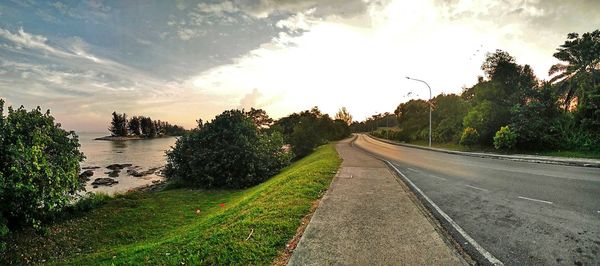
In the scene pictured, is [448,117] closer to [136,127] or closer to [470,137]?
[470,137]

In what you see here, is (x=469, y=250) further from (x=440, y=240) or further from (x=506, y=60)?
(x=506, y=60)

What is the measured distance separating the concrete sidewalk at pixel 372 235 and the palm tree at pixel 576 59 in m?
39.6

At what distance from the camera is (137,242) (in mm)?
10914

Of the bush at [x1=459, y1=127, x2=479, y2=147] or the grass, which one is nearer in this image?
the grass

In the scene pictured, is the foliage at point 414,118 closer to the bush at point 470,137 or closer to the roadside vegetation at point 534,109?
the roadside vegetation at point 534,109

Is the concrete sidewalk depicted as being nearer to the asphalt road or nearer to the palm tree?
the asphalt road

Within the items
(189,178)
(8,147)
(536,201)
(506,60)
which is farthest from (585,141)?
(8,147)

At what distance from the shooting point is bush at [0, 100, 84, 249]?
9930mm

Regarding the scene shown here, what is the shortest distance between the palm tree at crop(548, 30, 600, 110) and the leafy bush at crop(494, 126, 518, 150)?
1553 cm

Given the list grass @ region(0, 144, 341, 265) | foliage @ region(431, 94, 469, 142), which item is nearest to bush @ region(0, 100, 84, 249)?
grass @ region(0, 144, 341, 265)

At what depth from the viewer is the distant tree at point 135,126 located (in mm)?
157637

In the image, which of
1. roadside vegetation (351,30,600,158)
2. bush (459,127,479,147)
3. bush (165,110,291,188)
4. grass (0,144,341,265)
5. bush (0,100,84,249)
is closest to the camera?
grass (0,144,341,265)

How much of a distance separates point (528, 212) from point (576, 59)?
44.3 metres

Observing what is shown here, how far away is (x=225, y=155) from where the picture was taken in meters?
22.1
